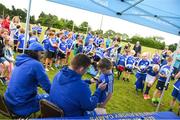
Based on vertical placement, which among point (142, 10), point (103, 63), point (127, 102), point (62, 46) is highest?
point (142, 10)

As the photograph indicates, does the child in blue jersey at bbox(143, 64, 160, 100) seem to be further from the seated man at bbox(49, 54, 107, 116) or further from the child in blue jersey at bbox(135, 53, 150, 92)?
the seated man at bbox(49, 54, 107, 116)

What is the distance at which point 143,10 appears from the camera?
6.36 meters

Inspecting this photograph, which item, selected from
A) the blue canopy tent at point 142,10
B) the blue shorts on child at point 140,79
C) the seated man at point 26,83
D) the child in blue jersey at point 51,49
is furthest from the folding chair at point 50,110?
the child in blue jersey at point 51,49

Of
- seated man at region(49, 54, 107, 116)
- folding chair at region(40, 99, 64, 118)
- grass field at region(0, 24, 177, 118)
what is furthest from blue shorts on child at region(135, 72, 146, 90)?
folding chair at region(40, 99, 64, 118)

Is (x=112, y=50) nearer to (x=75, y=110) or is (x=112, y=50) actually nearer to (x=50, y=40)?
(x=50, y=40)

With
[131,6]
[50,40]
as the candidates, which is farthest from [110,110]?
[50,40]

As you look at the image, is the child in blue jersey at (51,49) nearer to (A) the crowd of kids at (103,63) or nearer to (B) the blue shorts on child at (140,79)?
(A) the crowd of kids at (103,63)

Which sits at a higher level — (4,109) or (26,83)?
(26,83)

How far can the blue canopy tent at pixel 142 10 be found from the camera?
596 centimetres

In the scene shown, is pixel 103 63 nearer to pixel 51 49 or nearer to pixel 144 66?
pixel 144 66

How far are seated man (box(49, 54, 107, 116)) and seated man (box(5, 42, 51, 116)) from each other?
377 mm

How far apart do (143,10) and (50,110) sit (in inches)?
154

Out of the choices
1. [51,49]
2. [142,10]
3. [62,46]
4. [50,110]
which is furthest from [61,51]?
[50,110]

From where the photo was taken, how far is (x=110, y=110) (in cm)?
739
